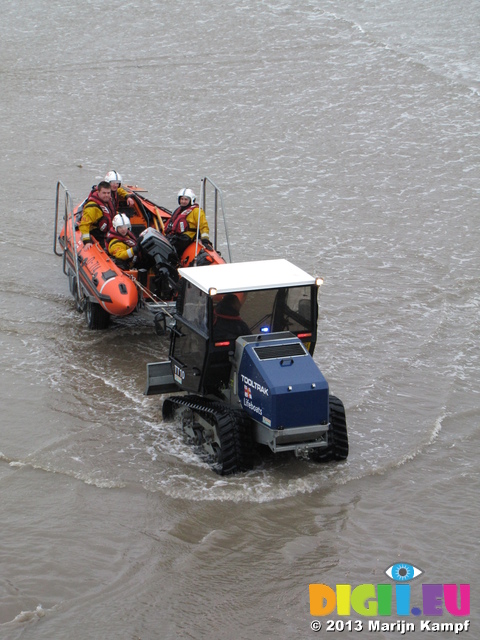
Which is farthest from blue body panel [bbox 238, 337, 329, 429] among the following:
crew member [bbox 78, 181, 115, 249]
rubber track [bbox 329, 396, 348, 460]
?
crew member [bbox 78, 181, 115, 249]

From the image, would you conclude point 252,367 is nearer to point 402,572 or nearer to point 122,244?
point 402,572

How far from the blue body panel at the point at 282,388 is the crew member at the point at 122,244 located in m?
3.52

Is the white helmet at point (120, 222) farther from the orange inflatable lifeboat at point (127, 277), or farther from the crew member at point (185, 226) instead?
the crew member at point (185, 226)

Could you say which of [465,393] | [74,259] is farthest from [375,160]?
[465,393]

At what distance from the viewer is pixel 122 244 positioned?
10125 mm

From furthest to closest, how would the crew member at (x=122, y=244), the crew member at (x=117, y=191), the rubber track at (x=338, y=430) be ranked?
the crew member at (x=117, y=191) < the crew member at (x=122, y=244) < the rubber track at (x=338, y=430)

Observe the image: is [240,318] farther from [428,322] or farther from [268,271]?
[428,322]

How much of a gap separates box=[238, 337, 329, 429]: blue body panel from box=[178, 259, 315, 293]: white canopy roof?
469 mm

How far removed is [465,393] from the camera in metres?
8.74

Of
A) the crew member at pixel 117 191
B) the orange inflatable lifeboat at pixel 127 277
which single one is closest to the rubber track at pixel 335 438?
the orange inflatable lifeboat at pixel 127 277

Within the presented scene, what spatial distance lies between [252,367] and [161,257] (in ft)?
11.0

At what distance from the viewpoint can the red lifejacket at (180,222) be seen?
10266 millimetres

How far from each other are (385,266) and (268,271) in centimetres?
558

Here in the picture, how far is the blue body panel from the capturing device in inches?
255
